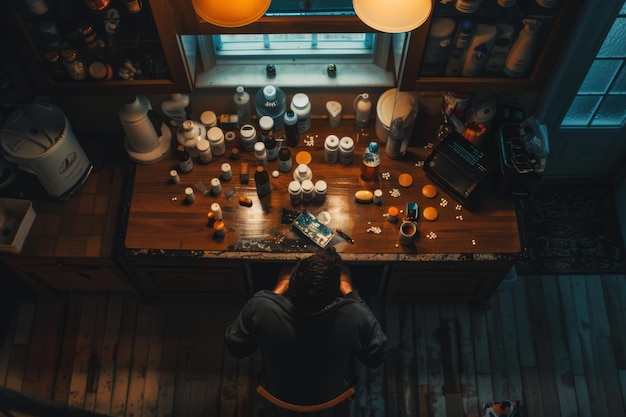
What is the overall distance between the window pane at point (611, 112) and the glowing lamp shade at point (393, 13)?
1.81 meters

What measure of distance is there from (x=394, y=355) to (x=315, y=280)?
4.44ft

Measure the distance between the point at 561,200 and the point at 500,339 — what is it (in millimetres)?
1042

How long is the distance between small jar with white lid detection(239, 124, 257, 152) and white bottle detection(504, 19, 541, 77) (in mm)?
1221

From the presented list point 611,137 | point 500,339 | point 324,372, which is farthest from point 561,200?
point 324,372

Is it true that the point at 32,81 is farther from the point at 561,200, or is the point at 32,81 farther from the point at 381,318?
the point at 561,200

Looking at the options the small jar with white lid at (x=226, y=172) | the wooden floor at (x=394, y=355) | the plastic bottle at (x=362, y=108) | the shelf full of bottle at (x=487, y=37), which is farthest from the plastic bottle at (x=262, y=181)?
the wooden floor at (x=394, y=355)

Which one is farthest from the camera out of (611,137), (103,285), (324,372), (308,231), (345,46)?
(611,137)

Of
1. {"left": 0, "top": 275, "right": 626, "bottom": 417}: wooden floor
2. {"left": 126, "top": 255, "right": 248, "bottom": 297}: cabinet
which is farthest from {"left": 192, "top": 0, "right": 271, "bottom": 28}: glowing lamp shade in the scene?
{"left": 0, "top": 275, "right": 626, "bottom": 417}: wooden floor

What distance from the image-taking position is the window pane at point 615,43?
261 cm

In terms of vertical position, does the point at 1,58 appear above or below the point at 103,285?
above

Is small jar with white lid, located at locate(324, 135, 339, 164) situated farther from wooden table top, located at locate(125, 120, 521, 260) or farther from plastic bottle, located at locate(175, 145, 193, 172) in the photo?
plastic bottle, located at locate(175, 145, 193, 172)

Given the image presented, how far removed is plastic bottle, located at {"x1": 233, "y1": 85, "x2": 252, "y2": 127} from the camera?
2658mm

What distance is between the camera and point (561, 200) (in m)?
3.53

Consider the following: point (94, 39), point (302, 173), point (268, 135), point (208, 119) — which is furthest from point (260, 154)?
point (94, 39)
